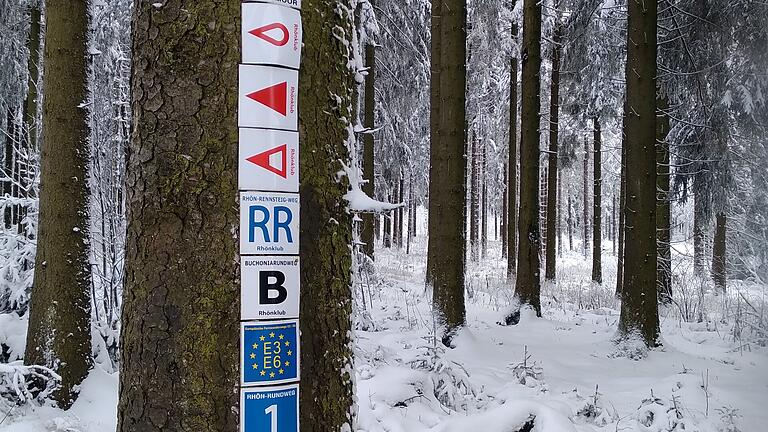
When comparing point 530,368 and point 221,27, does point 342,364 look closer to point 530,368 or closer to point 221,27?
point 221,27

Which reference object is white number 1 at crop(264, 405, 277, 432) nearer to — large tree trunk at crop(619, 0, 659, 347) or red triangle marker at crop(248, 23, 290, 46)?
red triangle marker at crop(248, 23, 290, 46)

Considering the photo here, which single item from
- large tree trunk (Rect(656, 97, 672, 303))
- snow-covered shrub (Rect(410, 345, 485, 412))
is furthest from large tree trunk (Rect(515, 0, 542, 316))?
snow-covered shrub (Rect(410, 345, 485, 412))

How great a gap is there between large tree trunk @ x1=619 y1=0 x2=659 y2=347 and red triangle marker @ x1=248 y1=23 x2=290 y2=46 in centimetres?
687

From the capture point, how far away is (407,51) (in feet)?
53.4

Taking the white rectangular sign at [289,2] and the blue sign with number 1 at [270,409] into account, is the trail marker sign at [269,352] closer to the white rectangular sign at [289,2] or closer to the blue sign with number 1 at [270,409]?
the blue sign with number 1 at [270,409]

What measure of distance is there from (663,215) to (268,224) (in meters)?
12.3

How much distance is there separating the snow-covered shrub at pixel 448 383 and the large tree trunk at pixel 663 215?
7147mm

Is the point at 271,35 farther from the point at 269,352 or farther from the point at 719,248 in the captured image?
the point at 719,248

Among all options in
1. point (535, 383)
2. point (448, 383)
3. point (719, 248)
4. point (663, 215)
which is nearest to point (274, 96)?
point (448, 383)

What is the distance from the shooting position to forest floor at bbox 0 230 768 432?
14.6 feet

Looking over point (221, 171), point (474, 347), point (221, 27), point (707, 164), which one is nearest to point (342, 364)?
point (221, 171)

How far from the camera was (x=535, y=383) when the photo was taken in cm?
572

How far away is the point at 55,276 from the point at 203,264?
450cm

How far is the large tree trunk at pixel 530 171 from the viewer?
9.77 metres
